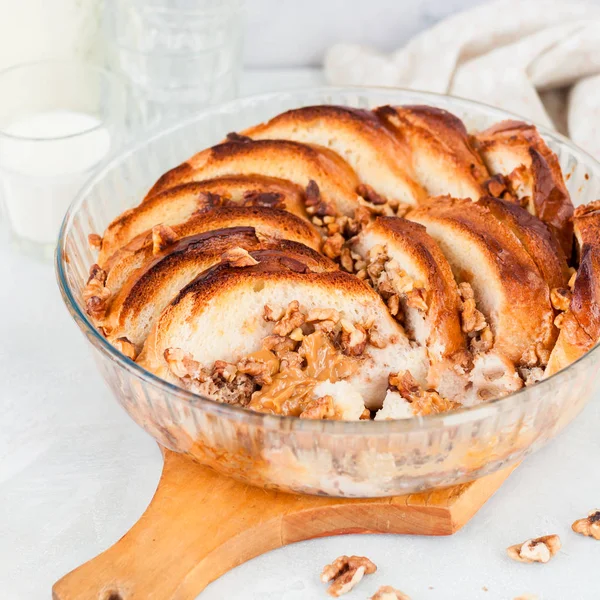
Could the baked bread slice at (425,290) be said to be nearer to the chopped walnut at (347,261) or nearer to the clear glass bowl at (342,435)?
the chopped walnut at (347,261)

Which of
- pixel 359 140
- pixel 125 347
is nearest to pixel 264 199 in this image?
pixel 359 140

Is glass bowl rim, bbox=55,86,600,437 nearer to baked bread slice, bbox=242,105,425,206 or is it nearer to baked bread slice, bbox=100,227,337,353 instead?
baked bread slice, bbox=100,227,337,353

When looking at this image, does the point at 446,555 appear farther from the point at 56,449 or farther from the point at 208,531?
the point at 56,449

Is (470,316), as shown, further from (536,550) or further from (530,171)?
(530,171)

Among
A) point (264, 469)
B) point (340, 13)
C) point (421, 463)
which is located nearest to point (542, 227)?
point (421, 463)

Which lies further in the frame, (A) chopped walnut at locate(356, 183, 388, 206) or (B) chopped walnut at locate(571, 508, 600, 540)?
(A) chopped walnut at locate(356, 183, 388, 206)

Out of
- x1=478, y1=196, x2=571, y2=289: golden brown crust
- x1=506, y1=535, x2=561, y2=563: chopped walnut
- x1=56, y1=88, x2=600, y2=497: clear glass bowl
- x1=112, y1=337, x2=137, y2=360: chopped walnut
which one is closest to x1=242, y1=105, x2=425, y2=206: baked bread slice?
x1=478, y1=196, x2=571, y2=289: golden brown crust

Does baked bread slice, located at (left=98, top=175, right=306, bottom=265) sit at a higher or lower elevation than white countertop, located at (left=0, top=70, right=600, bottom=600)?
higher
